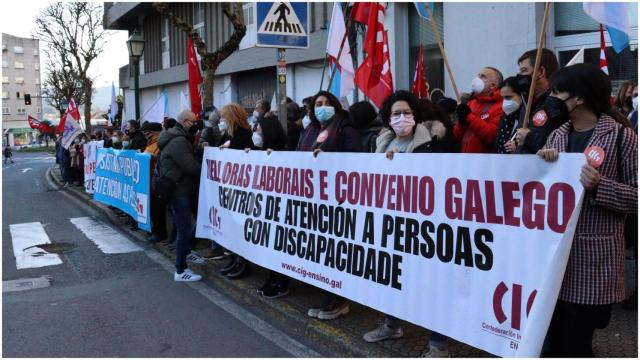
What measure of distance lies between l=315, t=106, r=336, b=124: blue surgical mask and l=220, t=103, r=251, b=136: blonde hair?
1518mm

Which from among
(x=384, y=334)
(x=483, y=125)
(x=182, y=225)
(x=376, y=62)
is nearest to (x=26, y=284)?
(x=182, y=225)

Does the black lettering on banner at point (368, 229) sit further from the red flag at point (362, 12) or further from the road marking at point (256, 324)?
the red flag at point (362, 12)

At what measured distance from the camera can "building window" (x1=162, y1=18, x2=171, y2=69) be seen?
2697 centimetres

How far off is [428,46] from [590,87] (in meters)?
9.02

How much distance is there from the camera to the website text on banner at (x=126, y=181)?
8680 millimetres

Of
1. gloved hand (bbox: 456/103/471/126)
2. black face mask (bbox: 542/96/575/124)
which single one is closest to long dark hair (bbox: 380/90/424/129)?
gloved hand (bbox: 456/103/471/126)

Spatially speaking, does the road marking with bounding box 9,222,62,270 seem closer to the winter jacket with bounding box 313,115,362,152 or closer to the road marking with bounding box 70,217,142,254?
the road marking with bounding box 70,217,142,254

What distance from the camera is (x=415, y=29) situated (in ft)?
38.7

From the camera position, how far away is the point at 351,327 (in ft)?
15.1

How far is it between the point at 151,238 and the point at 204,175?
7.62 ft

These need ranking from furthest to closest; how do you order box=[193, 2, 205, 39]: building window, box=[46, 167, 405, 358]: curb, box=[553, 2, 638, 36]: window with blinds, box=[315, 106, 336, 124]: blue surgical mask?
box=[193, 2, 205, 39]: building window
box=[553, 2, 638, 36]: window with blinds
box=[315, 106, 336, 124]: blue surgical mask
box=[46, 167, 405, 358]: curb

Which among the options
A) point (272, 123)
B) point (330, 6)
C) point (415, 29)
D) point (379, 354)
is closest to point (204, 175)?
point (272, 123)

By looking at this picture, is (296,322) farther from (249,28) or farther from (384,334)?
(249,28)

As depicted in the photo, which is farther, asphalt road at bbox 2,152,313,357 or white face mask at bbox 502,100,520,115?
asphalt road at bbox 2,152,313,357
